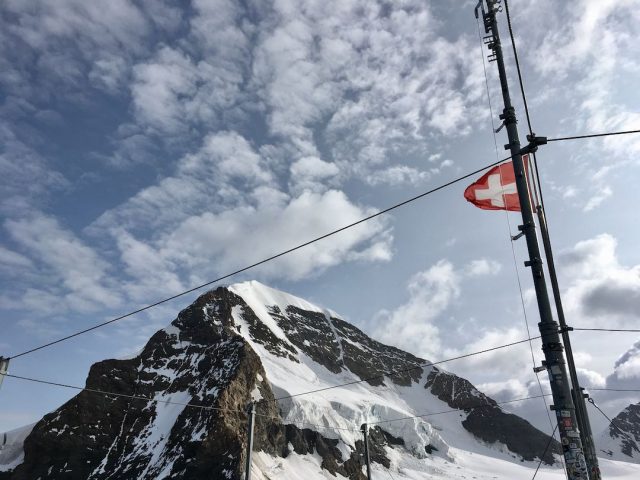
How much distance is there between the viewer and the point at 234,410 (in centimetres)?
7644

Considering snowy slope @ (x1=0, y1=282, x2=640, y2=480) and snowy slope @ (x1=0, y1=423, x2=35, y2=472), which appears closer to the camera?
snowy slope @ (x1=0, y1=282, x2=640, y2=480)

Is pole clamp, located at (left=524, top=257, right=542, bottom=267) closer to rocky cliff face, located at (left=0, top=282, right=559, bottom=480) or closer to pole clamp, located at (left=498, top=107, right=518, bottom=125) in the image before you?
pole clamp, located at (left=498, top=107, right=518, bottom=125)

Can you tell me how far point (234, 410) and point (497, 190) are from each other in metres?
73.2

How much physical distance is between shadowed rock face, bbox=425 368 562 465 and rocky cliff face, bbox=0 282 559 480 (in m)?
0.44

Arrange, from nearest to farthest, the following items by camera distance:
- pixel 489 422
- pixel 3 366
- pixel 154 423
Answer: pixel 3 366 < pixel 154 423 < pixel 489 422

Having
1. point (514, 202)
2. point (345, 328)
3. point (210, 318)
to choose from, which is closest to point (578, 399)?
point (514, 202)

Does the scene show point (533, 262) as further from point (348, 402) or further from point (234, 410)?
point (348, 402)

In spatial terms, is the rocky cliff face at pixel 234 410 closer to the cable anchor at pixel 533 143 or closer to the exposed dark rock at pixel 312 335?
the exposed dark rock at pixel 312 335

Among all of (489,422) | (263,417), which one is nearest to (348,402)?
(263,417)

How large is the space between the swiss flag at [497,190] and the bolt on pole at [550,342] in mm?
2077

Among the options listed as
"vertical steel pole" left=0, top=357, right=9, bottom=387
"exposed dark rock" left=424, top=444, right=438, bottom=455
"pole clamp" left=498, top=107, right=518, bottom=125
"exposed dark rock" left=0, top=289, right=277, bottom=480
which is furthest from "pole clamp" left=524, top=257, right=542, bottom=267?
"exposed dark rock" left=424, top=444, right=438, bottom=455

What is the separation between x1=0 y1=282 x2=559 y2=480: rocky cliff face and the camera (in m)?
70.6

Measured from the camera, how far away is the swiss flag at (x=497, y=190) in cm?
1150

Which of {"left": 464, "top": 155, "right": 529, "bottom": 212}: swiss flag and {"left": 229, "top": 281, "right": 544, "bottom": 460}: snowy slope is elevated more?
{"left": 229, "top": 281, "right": 544, "bottom": 460}: snowy slope
